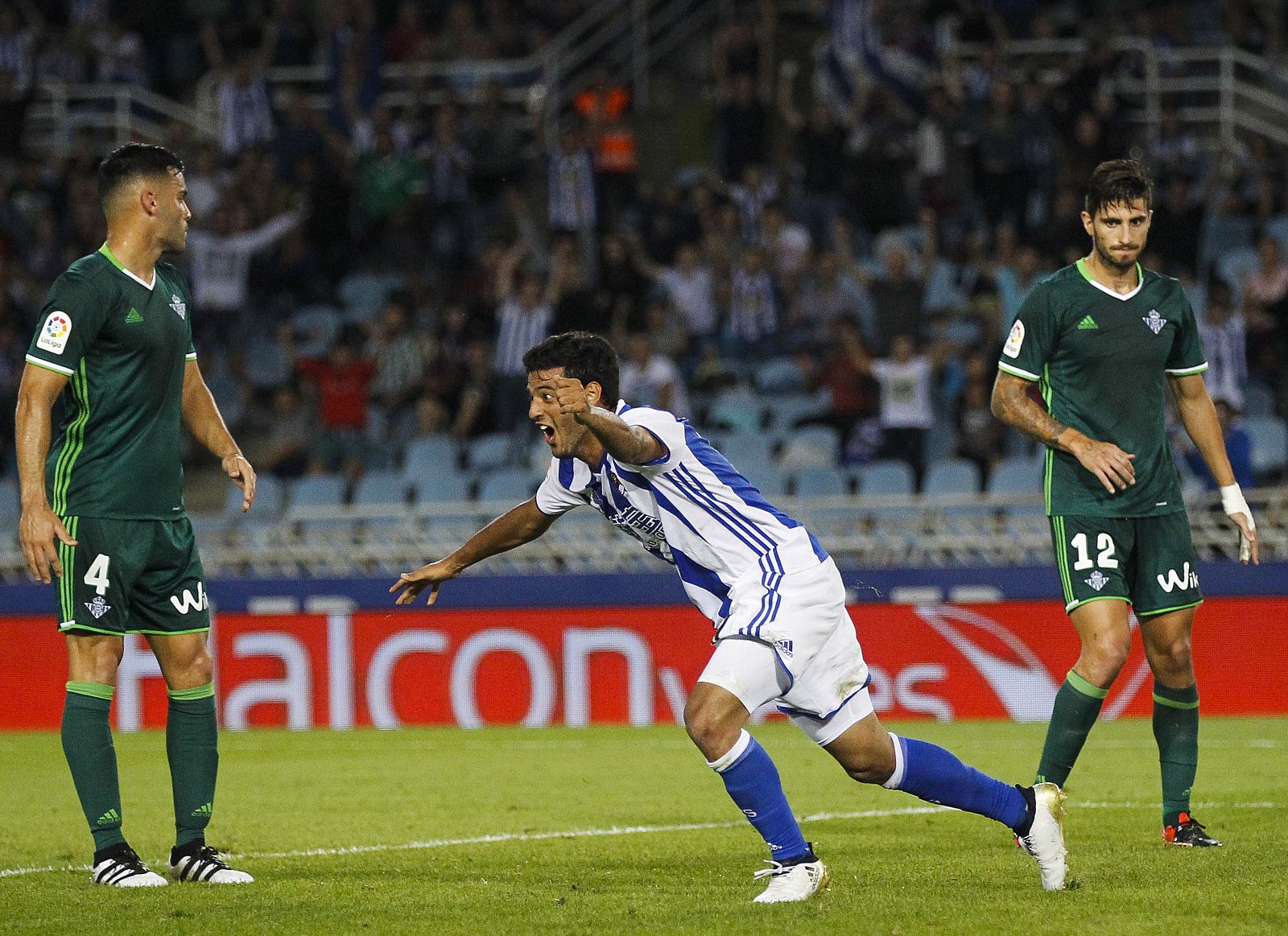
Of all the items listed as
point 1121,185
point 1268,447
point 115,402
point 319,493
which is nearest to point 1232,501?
point 1121,185

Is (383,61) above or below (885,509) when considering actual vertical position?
above

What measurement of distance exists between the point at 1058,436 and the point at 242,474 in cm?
294

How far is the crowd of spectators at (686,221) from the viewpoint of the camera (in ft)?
52.6

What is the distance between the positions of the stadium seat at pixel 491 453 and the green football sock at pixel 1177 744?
9968 mm

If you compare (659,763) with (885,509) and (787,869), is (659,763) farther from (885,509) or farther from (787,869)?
(787,869)

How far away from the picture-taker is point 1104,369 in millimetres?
6797

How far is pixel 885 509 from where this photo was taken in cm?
1409

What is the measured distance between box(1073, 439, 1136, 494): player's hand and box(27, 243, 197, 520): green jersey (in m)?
3.23

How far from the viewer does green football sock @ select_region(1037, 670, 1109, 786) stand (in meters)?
→ 6.67

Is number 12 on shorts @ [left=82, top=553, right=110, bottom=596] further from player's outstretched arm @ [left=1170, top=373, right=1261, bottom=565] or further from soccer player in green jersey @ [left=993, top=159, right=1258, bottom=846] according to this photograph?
player's outstretched arm @ [left=1170, top=373, right=1261, bottom=565]

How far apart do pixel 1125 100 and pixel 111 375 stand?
1391 centimetres

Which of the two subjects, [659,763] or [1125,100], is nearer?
[659,763]

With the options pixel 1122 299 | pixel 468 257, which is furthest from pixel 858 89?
pixel 1122 299

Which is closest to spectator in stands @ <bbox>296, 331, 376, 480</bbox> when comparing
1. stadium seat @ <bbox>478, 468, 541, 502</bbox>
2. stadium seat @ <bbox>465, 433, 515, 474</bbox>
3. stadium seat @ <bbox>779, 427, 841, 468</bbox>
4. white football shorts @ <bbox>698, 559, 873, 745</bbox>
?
stadium seat @ <bbox>465, 433, 515, 474</bbox>
